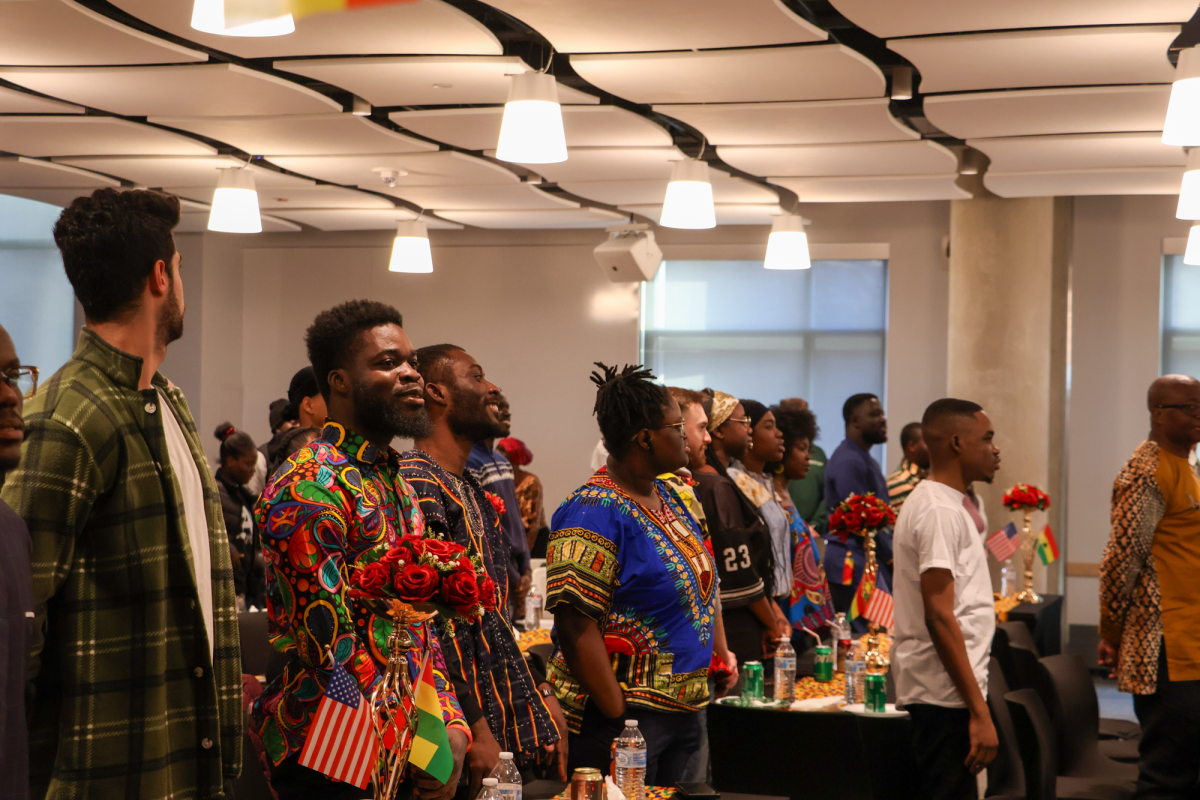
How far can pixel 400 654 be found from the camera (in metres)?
1.97

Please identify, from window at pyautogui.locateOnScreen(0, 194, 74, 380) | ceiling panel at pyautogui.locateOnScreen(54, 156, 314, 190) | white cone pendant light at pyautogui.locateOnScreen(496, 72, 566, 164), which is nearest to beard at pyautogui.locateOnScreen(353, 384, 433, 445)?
white cone pendant light at pyautogui.locateOnScreen(496, 72, 566, 164)

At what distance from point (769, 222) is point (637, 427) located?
268 inches

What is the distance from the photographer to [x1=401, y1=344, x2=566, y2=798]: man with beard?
260 cm

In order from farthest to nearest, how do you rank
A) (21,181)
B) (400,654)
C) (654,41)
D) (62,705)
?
(21,181) → (654,41) → (400,654) → (62,705)

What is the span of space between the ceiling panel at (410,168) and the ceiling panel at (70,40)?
6.89 ft

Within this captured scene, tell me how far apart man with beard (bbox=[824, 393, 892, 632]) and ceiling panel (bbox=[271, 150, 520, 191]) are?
2.65 meters

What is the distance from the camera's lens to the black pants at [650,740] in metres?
3.05

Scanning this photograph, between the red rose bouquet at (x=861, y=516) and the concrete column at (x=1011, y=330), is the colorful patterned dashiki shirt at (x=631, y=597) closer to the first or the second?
the red rose bouquet at (x=861, y=516)

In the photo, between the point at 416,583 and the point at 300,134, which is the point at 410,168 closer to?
the point at 300,134

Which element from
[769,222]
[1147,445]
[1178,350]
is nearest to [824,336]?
[769,222]

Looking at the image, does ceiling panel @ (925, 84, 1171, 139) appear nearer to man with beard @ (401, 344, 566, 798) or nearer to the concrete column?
the concrete column

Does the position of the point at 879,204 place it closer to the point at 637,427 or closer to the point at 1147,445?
the point at 1147,445

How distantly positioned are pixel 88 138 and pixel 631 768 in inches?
206

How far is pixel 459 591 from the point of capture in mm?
1953
